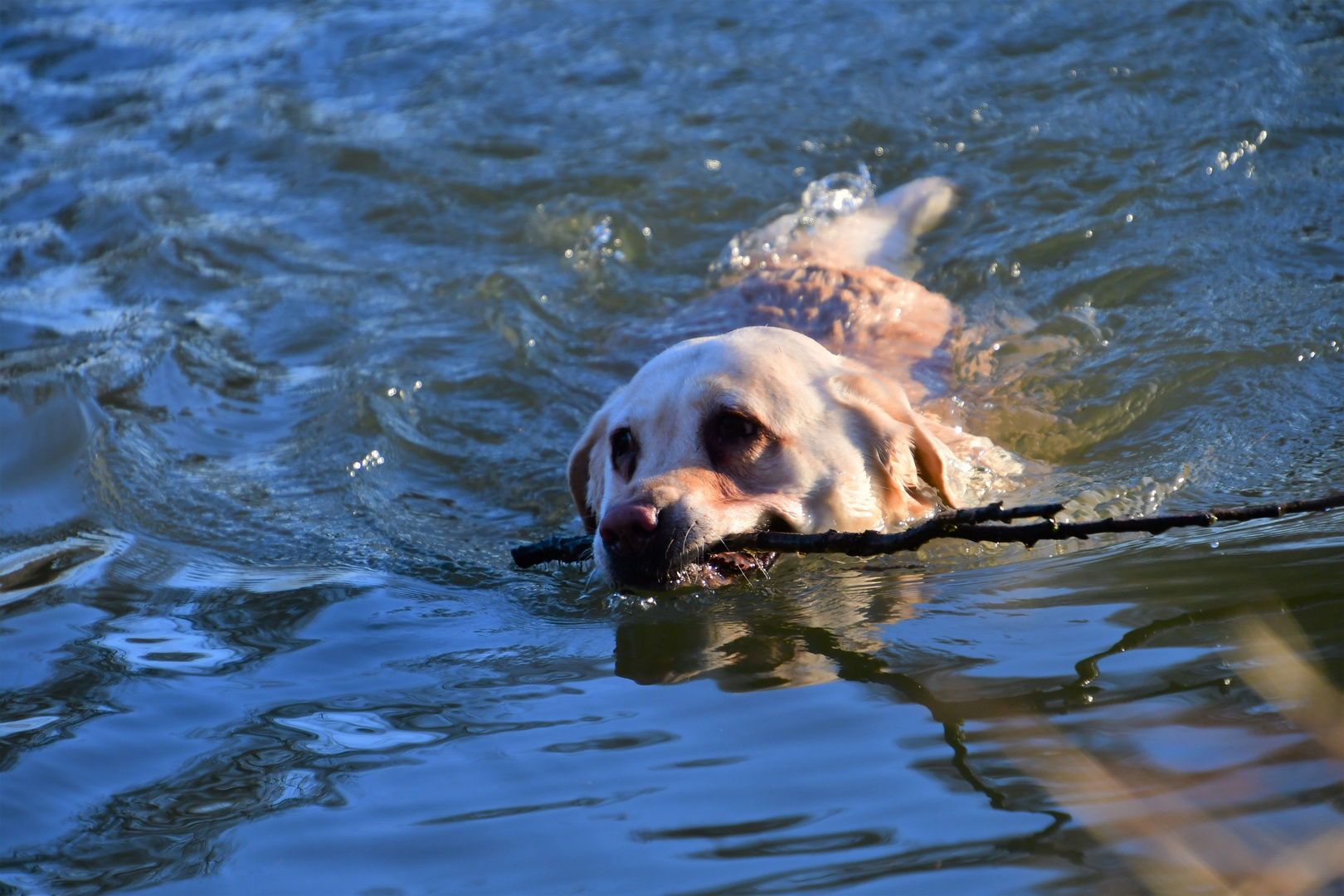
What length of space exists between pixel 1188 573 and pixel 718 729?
49.2 inches

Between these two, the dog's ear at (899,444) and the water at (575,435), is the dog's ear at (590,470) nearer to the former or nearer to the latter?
the water at (575,435)

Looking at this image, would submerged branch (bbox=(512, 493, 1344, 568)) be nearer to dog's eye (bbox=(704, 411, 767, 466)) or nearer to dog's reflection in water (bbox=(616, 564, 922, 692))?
dog's reflection in water (bbox=(616, 564, 922, 692))

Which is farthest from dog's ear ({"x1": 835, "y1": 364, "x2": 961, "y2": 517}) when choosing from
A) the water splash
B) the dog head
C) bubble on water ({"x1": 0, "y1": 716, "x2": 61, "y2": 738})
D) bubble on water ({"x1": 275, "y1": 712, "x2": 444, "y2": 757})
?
the water splash

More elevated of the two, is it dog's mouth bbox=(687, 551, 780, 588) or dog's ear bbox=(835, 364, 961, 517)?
dog's ear bbox=(835, 364, 961, 517)

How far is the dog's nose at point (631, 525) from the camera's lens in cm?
334

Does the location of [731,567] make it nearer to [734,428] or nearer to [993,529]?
[734,428]

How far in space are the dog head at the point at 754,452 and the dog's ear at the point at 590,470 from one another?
0.16m

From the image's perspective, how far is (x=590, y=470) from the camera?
438cm

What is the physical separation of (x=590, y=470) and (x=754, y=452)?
85 centimetres

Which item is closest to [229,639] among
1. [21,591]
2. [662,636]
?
[21,591]

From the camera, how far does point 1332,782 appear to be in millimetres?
2004

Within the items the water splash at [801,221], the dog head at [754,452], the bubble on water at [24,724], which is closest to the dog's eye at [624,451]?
the dog head at [754,452]

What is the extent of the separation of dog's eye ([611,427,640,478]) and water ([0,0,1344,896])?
42cm

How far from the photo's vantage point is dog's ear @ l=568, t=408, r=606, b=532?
425cm
